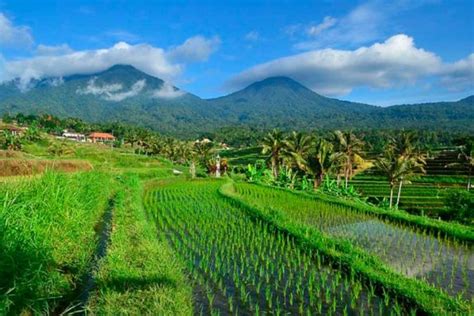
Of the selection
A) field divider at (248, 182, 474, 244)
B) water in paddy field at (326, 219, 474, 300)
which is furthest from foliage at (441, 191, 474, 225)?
water in paddy field at (326, 219, 474, 300)

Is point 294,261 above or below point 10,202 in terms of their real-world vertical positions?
below

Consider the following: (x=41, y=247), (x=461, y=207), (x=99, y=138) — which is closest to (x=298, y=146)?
(x=461, y=207)

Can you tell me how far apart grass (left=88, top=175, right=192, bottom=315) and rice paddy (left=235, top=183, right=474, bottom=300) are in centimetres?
440

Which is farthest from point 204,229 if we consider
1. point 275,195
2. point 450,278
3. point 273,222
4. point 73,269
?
point 275,195

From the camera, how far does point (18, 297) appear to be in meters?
5.35

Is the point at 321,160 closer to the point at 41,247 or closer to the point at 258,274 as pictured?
the point at 258,274

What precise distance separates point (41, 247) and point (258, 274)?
3973 mm

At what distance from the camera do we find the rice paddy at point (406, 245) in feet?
25.1

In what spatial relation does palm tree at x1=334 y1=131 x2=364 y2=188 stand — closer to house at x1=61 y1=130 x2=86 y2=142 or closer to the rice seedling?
the rice seedling

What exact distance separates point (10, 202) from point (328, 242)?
22.8ft

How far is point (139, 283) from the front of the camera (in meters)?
6.24

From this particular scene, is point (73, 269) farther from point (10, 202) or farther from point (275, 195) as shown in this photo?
point (275, 195)

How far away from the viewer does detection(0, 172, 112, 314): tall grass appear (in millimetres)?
5449

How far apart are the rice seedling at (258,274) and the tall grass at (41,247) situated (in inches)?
85.6
